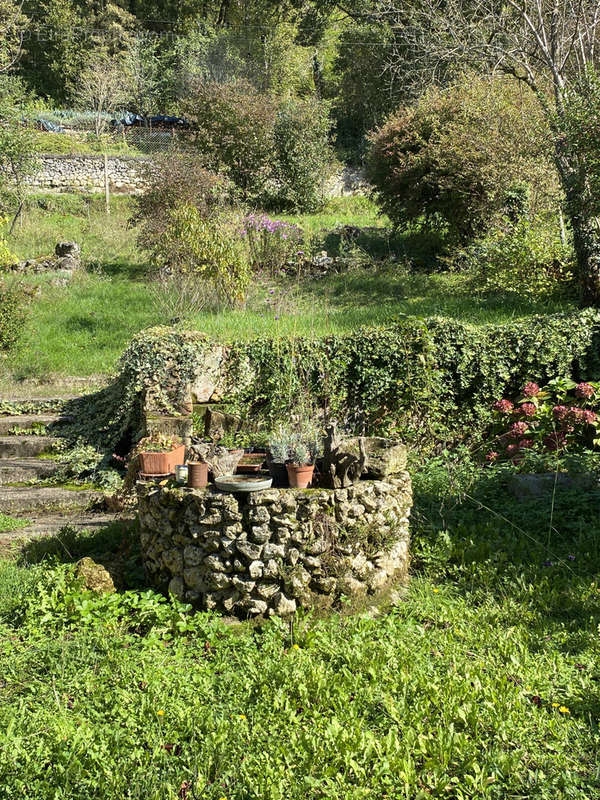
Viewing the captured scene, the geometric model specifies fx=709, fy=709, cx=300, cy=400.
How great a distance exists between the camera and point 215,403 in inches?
302

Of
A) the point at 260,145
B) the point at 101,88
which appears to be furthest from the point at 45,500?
the point at 101,88

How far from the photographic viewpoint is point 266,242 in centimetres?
1309

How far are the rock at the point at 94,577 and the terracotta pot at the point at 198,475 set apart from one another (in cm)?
77

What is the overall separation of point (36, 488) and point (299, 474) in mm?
4144

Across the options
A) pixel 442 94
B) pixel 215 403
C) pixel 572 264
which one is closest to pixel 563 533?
pixel 215 403

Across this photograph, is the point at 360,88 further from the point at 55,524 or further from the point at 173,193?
the point at 55,524

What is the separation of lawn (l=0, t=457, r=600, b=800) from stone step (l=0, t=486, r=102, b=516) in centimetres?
Answer: 198

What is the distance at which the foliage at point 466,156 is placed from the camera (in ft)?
44.7

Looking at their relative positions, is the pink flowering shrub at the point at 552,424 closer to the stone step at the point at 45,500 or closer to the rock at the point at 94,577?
the rock at the point at 94,577

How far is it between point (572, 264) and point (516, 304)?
5.04ft

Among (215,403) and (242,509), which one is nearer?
(242,509)

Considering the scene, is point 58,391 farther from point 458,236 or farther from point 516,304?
point 458,236

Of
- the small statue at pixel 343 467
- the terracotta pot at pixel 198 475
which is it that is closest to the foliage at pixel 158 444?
the terracotta pot at pixel 198 475

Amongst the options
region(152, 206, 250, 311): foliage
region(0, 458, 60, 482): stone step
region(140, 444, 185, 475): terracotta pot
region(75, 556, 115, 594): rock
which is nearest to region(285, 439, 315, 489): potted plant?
region(75, 556, 115, 594): rock
